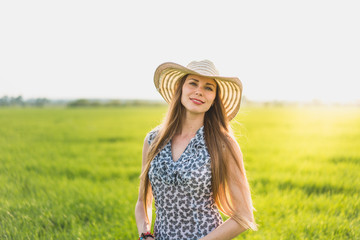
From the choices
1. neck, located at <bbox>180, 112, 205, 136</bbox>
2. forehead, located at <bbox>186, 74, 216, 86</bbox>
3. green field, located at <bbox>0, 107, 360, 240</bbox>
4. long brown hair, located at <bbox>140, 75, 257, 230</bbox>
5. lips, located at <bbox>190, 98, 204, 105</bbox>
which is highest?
forehead, located at <bbox>186, 74, 216, 86</bbox>

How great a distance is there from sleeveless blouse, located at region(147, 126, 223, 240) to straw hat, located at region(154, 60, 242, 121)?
370 millimetres

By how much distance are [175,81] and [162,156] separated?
655mm

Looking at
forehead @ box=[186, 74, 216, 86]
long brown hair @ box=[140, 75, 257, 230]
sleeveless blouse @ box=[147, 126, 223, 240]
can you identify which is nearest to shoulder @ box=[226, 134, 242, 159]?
long brown hair @ box=[140, 75, 257, 230]

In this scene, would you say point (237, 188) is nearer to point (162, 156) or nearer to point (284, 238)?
point (162, 156)

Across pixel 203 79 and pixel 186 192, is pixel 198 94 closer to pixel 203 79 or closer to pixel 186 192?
pixel 203 79

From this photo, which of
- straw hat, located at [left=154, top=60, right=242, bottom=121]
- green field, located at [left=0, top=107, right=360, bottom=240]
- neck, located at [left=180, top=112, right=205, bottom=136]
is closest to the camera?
straw hat, located at [left=154, top=60, right=242, bottom=121]

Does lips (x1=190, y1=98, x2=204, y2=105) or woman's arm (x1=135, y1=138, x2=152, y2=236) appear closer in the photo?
lips (x1=190, y1=98, x2=204, y2=105)

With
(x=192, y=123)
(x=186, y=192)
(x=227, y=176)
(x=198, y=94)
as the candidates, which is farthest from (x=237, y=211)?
(x=198, y=94)

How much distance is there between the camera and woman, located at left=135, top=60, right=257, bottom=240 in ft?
6.78

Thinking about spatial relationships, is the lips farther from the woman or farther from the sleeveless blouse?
the sleeveless blouse

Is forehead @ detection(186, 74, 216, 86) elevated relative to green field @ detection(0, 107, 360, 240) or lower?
elevated

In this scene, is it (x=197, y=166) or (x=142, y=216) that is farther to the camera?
(x=142, y=216)

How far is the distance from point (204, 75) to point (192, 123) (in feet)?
1.25

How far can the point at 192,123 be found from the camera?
2.30 meters
